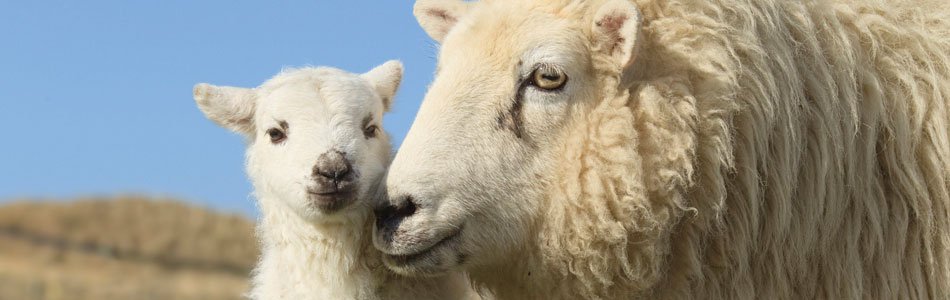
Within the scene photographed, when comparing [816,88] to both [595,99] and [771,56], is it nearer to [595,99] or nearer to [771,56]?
[771,56]

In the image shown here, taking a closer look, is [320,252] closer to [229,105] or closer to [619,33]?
[229,105]

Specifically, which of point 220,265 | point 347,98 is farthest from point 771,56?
point 220,265

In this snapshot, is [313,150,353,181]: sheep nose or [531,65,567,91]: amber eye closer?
[531,65,567,91]: amber eye

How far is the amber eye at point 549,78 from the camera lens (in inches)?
146

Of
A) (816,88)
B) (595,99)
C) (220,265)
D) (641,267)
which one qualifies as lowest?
(220,265)

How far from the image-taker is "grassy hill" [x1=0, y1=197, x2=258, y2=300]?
68.1 feet

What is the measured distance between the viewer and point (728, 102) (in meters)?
3.75

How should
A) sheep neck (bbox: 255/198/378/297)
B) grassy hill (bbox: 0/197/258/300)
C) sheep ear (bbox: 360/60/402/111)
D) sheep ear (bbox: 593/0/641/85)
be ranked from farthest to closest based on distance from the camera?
grassy hill (bbox: 0/197/258/300) → sheep ear (bbox: 360/60/402/111) → sheep neck (bbox: 255/198/378/297) → sheep ear (bbox: 593/0/641/85)

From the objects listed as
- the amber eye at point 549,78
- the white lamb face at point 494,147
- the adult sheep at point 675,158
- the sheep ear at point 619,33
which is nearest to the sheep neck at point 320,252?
the adult sheep at point 675,158

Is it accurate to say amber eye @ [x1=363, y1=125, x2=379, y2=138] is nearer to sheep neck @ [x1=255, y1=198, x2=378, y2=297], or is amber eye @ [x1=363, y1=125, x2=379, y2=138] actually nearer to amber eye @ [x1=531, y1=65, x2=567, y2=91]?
sheep neck @ [x1=255, y1=198, x2=378, y2=297]

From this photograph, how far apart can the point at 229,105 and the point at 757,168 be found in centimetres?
267

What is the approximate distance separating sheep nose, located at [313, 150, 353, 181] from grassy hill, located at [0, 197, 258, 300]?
15778 mm

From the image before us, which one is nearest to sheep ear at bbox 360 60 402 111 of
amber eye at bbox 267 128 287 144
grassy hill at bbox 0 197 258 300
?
amber eye at bbox 267 128 287 144

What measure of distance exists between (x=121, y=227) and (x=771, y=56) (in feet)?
65.2
